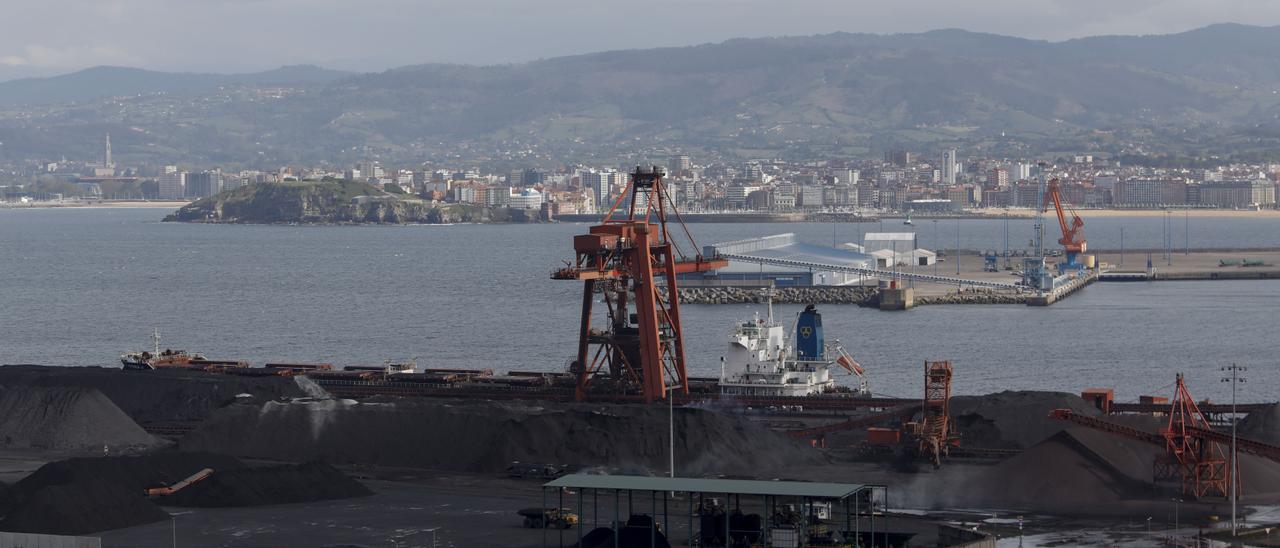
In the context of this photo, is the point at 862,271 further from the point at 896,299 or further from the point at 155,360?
the point at 155,360

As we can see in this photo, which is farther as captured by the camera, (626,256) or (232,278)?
(232,278)

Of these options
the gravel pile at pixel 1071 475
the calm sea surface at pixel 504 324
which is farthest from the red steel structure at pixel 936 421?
the calm sea surface at pixel 504 324

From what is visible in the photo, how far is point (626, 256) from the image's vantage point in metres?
49.2

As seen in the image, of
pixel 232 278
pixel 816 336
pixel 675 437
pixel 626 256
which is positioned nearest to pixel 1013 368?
pixel 816 336

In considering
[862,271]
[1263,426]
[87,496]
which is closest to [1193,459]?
[1263,426]

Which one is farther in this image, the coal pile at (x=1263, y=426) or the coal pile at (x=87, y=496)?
the coal pile at (x=1263, y=426)

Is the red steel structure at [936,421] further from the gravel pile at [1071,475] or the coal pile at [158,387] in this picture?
the coal pile at [158,387]

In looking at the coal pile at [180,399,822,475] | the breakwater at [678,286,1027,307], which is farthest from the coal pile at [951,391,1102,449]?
the breakwater at [678,286,1027,307]

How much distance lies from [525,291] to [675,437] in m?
69.9

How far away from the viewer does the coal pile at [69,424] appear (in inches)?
1809

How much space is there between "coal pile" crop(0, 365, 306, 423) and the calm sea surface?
16.9m

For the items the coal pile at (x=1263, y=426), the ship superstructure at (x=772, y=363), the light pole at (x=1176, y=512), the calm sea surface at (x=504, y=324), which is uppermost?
the ship superstructure at (x=772, y=363)

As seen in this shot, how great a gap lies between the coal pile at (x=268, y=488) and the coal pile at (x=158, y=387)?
40.3 feet

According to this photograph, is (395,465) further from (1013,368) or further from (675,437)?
(1013,368)
